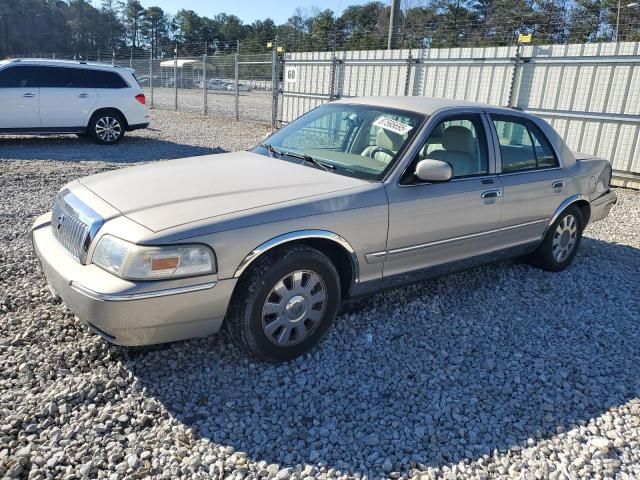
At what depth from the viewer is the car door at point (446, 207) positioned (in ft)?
11.8

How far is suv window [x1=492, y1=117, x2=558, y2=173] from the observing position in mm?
4410

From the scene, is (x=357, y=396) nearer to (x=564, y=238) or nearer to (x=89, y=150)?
(x=564, y=238)

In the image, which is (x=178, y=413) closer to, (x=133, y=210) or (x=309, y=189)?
(x=133, y=210)

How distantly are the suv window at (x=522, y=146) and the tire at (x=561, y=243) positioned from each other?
600 millimetres

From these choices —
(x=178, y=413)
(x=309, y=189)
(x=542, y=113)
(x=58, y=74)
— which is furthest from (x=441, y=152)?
(x=58, y=74)

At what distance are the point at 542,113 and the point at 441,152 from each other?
7112 mm

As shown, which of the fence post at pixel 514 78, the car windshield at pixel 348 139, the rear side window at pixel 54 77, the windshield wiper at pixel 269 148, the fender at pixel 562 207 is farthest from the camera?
the rear side window at pixel 54 77

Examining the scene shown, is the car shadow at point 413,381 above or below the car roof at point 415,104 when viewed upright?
below

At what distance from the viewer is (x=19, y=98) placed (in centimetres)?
1083

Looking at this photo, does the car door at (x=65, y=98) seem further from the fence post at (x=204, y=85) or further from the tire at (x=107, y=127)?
the fence post at (x=204, y=85)

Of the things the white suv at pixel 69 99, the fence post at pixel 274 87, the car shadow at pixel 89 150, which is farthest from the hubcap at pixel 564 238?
the fence post at pixel 274 87

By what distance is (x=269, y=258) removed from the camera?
309 cm

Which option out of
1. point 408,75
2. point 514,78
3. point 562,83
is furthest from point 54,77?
point 562,83

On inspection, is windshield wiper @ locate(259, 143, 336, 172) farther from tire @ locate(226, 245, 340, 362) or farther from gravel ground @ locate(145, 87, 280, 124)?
gravel ground @ locate(145, 87, 280, 124)
